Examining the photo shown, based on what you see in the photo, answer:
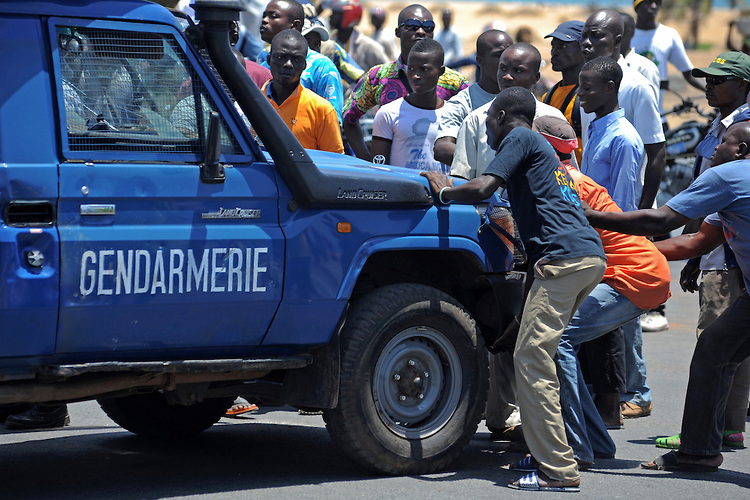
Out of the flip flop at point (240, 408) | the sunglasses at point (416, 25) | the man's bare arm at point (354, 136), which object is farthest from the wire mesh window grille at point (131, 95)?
the sunglasses at point (416, 25)

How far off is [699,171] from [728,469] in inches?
80.4

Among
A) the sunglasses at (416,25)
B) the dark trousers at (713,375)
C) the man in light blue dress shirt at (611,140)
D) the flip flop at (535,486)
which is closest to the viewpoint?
the flip flop at (535,486)

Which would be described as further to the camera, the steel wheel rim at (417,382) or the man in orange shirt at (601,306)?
the man in orange shirt at (601,306)

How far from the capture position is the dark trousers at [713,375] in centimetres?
568

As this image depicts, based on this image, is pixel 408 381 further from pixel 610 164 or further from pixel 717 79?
pixel 717 79

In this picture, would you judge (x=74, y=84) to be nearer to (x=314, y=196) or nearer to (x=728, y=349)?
(x=314, y=196)

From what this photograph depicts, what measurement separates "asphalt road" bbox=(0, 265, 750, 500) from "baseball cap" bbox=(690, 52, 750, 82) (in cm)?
222

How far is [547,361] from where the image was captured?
5371 millimetres

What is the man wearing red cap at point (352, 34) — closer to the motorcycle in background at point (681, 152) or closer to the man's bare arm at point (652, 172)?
→ the motorcycle in background at point (681, 152)

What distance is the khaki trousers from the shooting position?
5.36 metres

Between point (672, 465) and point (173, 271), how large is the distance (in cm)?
287

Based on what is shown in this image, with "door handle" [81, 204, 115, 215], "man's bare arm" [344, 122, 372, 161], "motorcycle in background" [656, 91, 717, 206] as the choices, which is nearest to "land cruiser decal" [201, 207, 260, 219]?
"door handle" [81, 204, 115, 215]

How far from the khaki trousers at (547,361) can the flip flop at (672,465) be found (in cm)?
73

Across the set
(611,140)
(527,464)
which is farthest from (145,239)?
(611,140)
